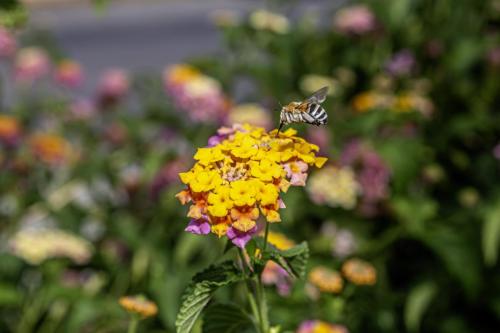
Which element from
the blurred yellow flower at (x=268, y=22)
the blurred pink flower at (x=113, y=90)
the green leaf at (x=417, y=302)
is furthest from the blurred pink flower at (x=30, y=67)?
the green leaf at (x=417, y=302)

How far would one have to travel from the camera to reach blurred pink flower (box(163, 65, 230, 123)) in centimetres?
238

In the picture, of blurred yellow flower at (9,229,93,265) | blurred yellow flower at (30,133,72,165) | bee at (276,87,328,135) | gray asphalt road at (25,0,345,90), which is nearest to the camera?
bee at (276,87,328,135)

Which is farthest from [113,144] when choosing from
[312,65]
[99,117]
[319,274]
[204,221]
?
[204,221]

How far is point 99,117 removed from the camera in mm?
2957

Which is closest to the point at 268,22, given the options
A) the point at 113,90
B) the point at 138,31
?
the point at 113,90

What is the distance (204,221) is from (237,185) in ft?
0.18

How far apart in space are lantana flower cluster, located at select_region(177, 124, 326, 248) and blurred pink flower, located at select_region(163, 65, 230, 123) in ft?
4.58

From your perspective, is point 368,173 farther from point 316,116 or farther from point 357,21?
point 316,116

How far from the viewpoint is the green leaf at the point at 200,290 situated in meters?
0.94

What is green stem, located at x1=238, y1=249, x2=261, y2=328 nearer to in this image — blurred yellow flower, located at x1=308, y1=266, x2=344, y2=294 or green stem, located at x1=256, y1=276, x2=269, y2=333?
green stem, located at x1=256, y1=276, x2=269, y2=333

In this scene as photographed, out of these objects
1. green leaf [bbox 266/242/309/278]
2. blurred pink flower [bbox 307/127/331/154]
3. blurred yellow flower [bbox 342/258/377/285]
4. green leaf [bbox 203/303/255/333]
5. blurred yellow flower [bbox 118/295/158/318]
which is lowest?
green leaf [bbox 203/303/255/333]

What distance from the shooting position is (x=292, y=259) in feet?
3.39

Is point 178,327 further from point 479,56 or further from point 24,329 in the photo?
point 479,56

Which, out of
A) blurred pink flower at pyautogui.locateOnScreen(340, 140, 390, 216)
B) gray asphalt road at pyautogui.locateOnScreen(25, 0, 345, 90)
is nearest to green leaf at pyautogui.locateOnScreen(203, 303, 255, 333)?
blurred pink flower at pyautogui.locateOnScreen(340, 140, 390, 216)
